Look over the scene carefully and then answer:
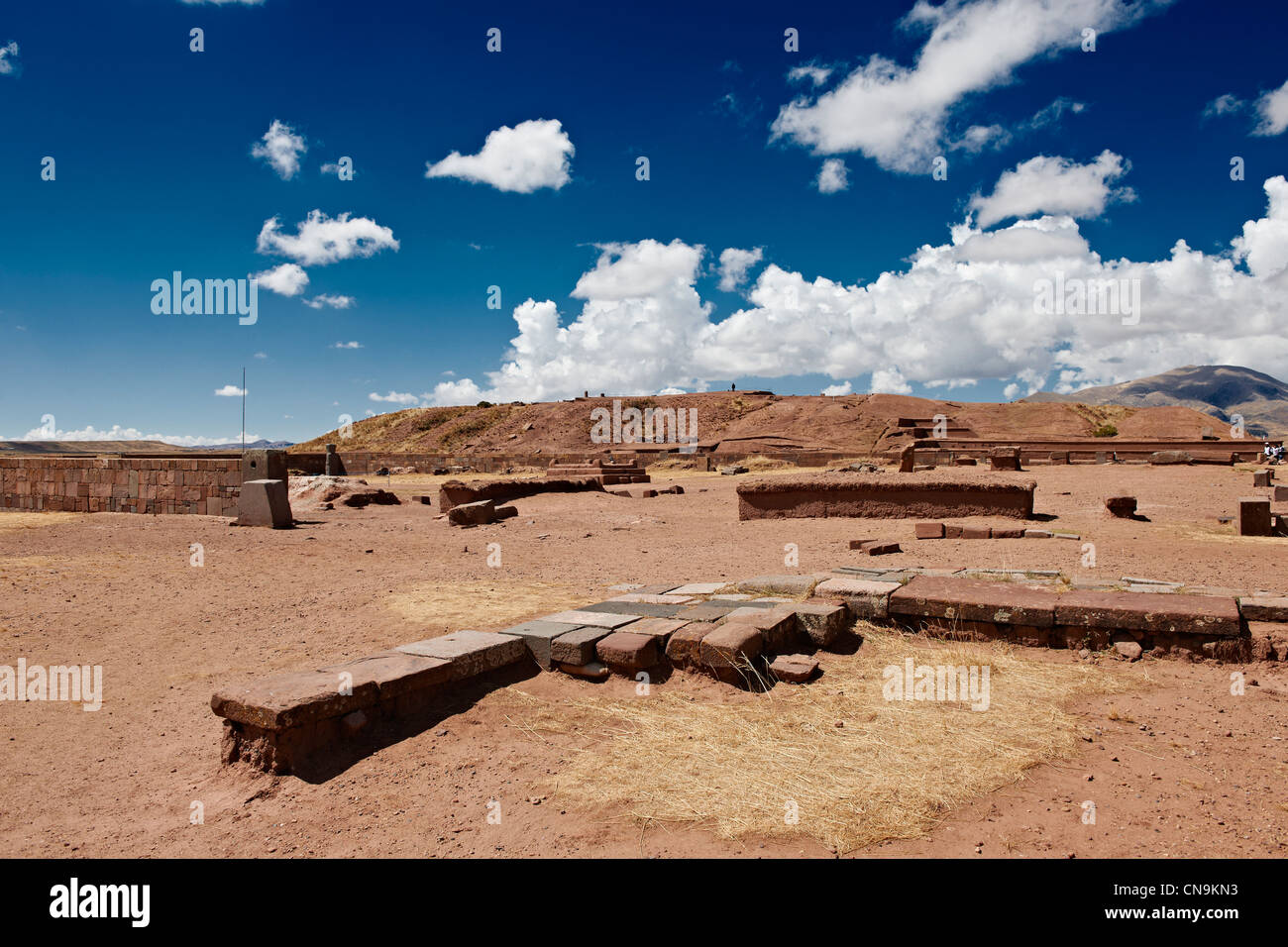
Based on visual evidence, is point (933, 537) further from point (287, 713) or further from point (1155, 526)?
point (287, 713)

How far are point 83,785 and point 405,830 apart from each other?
205 centimetres

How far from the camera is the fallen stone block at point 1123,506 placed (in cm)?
1229

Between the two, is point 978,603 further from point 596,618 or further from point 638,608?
point 596,618

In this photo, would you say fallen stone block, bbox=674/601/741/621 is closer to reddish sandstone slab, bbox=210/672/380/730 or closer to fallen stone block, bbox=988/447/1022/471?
reddish sandstone slab, bbox=210/672/380/730

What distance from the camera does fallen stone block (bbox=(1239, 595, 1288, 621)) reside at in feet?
16.8

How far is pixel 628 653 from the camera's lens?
16.0ft

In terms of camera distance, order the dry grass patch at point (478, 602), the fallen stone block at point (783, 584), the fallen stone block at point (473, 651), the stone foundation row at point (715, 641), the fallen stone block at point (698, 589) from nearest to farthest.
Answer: the stone foundation row at point (715, 641) < the fallen stone block at point (473, 651) < the fallen stone block at point (783, 584) < the dry grass patch at point (478, 602) < the fallen stone block at point (698, 589)

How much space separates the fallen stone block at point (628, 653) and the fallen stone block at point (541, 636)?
0.34 m

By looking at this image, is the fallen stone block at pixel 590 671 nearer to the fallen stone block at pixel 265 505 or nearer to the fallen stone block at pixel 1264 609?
the fallen stone block at pixel 1264 609

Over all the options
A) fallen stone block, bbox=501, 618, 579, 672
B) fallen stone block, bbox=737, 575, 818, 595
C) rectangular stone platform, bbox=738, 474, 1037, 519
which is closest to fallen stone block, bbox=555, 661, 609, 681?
fallen stone block, bbox=501, 618, 579, 672

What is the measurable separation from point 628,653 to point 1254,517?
10.4 meters

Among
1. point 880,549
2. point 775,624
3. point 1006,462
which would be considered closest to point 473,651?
point 775,624

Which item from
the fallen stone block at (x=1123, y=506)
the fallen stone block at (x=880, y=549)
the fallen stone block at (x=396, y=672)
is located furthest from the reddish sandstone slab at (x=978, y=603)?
the fallen stone block at (x=1123, y=506)
